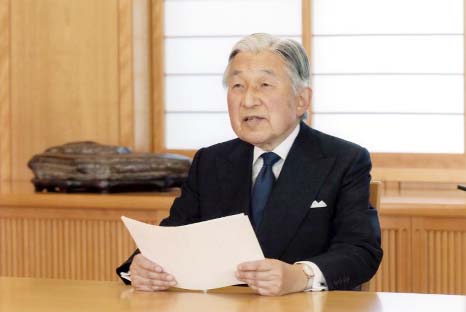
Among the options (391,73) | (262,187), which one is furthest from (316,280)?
(391,73)

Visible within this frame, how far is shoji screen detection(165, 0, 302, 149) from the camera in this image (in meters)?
4.76

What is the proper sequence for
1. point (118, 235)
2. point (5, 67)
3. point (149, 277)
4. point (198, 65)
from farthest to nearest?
1. point (198, 65)
2. point (5, 67)
3. point (118, 235)
4. point (149, 277)

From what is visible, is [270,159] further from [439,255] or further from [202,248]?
[439,255]

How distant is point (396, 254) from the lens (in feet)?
12.4

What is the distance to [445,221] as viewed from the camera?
12.2 ft

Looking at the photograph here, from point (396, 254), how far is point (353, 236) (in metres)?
1.34

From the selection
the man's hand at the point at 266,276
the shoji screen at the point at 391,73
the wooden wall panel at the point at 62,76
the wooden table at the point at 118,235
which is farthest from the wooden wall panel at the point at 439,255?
the man's hand at the point at 266,276

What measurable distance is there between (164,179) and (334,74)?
1.00m

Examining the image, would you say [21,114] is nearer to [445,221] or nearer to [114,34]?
[114,34]

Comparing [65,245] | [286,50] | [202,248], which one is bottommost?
[65,245]

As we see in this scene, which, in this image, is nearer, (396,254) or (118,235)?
(396,254)

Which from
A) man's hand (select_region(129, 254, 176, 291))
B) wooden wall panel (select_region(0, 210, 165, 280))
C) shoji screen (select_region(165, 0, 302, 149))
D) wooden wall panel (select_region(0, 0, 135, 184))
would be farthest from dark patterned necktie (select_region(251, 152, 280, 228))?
shoji screen (select_region(165, 0, 302, 149))

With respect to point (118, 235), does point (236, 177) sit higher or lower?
higher

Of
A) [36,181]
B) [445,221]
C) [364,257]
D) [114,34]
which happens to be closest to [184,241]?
[364,257]
